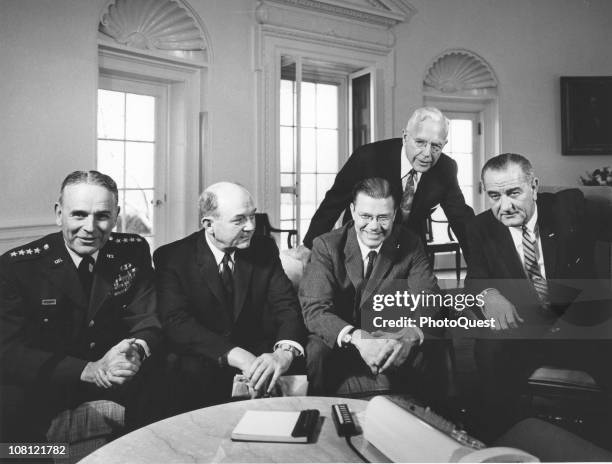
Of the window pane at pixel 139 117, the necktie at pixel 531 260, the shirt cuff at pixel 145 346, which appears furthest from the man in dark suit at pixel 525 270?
the window pane at pixel 139 117

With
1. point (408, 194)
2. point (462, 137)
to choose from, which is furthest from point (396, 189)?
point (462, 137)

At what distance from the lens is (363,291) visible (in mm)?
1482

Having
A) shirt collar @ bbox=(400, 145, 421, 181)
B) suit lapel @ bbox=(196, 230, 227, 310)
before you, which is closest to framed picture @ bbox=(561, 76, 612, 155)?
shirt collar @ bbox=(400, 145, 421, 181)

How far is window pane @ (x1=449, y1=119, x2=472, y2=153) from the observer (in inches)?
63.6

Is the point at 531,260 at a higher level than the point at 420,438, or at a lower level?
higher

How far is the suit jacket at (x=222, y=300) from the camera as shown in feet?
4.67

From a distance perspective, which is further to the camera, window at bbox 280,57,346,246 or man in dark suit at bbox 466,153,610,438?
window at bbox 280,57,346,246

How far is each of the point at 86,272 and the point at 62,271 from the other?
0.19 ft

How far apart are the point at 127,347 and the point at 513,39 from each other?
1.56 metres

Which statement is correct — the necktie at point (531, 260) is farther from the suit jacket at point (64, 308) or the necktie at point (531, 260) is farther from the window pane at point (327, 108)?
the suit jacket at point (64, 308)

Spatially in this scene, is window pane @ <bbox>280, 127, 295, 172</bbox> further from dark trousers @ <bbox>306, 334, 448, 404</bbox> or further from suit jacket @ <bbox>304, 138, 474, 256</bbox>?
dark trousers @ <bbox>306, 334, 448, 404</bbox>

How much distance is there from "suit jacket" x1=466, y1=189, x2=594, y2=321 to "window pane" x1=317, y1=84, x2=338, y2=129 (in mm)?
665

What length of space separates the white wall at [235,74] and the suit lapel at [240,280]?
0.39 m

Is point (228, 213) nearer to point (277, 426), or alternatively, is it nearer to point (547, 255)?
point (277, 426)
